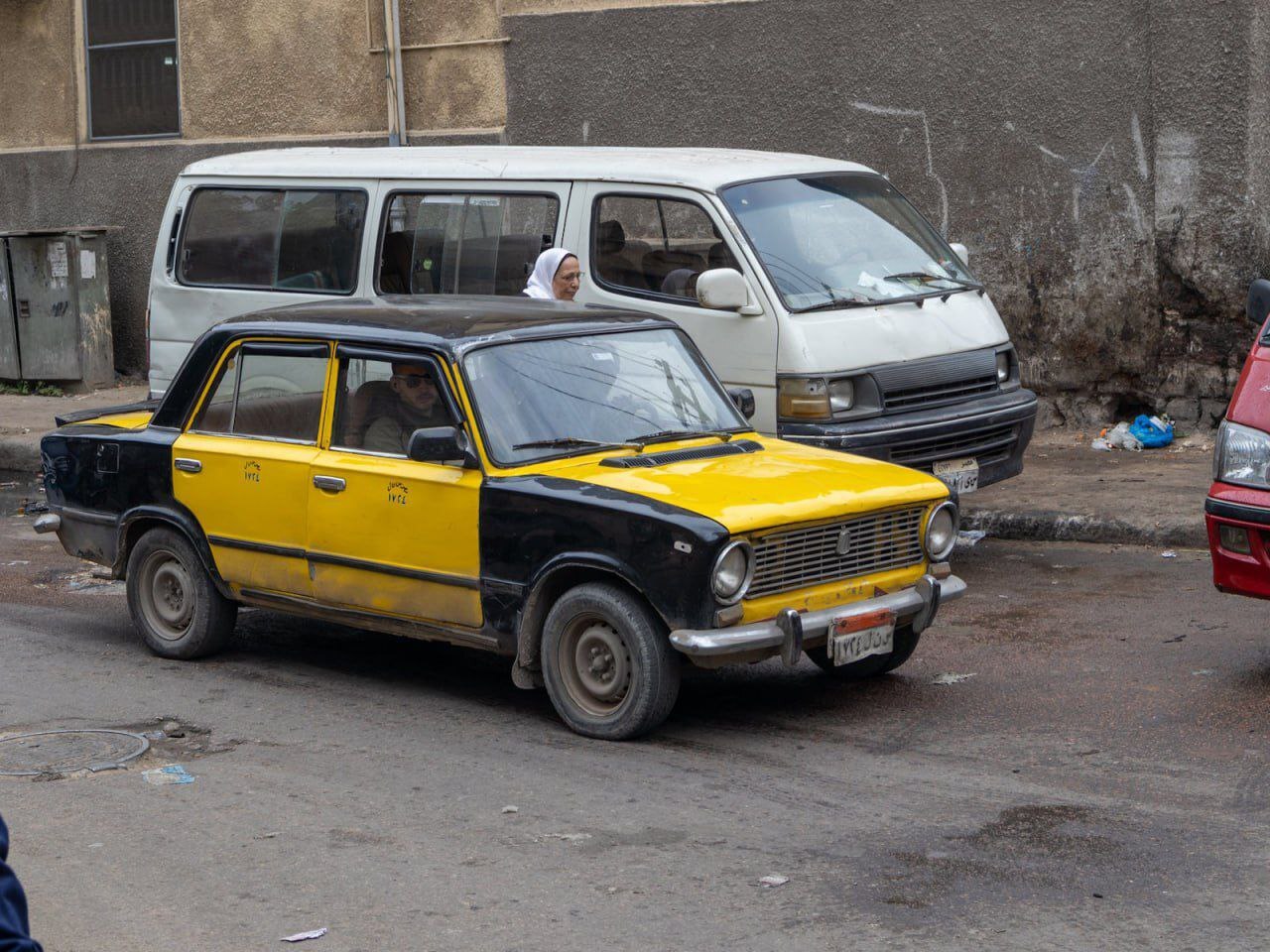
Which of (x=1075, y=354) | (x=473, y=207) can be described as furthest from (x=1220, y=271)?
(x=473, y=207)

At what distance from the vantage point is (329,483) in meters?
7.18

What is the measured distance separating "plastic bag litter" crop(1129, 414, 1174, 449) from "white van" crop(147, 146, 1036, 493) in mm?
3216

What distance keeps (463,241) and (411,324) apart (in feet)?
9.43

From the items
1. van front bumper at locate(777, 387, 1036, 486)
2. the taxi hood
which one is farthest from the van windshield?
the taxi hood

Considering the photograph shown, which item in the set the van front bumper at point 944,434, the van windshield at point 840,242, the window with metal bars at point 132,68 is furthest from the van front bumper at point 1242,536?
the window with metal bars at point 132,68

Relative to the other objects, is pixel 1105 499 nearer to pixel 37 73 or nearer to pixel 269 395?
pixel 269 395

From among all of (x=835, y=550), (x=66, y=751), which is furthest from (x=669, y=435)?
(x=66, y=751)

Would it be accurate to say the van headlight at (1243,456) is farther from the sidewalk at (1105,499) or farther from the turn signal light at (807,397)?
the sidewalk at (1105,499)

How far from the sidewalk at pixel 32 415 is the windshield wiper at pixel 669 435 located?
25.2ft

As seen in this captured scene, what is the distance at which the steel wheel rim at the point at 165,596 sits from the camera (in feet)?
26.0

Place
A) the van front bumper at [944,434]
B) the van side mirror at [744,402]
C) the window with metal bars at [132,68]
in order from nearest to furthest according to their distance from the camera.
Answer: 1. the van side mirror at [744,402]
2. the van front bumper at [944,434]
3. the window with metal bars at [132,68]

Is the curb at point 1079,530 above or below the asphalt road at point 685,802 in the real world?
above

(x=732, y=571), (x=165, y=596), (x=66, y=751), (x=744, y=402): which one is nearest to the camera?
(x=732, y=571)

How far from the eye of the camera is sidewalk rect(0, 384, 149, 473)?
1445cm
